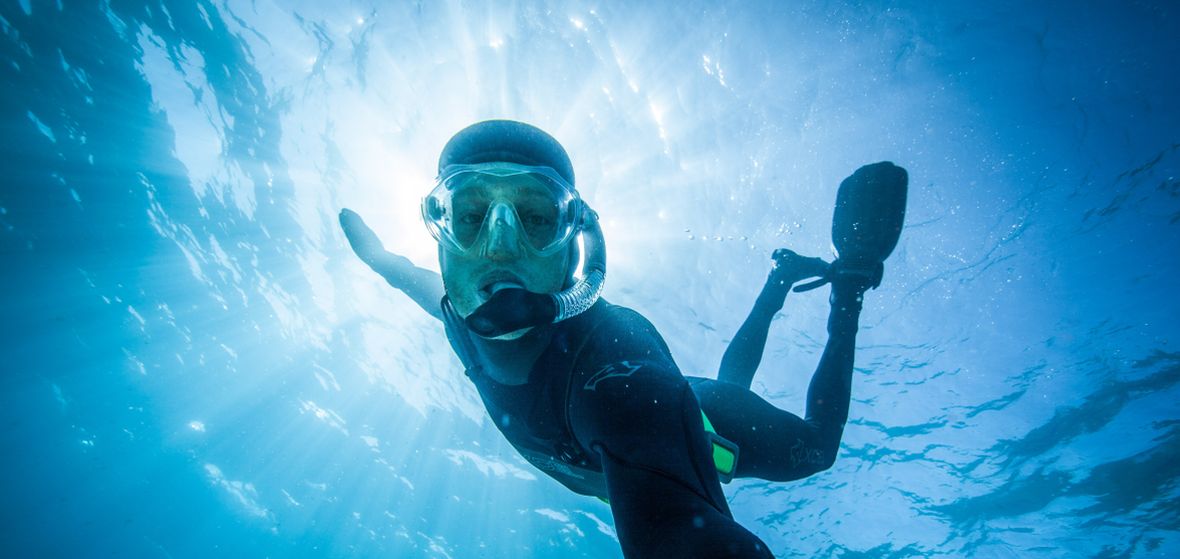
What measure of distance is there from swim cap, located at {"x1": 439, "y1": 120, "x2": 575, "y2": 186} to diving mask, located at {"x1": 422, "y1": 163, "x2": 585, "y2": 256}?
85mm

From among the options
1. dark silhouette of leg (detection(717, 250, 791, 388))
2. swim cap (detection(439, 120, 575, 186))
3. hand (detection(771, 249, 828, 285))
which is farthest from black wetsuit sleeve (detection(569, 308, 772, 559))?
hand (detection(771, 249, 828, 285))

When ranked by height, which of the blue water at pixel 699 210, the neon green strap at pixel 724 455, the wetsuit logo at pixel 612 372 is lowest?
the wetsuit logo at pixel 612 372

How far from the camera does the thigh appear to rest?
3.87m

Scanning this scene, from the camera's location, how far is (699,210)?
9680 millimetres

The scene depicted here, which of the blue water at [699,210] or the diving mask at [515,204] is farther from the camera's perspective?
the blue water at [699,210]

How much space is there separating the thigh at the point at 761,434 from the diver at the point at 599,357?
0.04 ft

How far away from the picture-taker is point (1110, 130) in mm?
8266

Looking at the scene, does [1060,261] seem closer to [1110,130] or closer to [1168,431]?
[1110,130]

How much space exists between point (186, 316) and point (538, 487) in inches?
785

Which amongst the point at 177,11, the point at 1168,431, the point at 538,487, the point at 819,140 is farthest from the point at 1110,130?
the point at 538,487

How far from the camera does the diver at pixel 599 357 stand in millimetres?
1619

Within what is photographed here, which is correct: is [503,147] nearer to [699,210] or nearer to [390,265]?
[390,265]

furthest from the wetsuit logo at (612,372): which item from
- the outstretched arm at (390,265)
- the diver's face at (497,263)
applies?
the outstretched arm at (390,265)

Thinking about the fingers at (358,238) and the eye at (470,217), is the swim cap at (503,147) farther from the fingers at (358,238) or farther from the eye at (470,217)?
the fingers at (358,238)
